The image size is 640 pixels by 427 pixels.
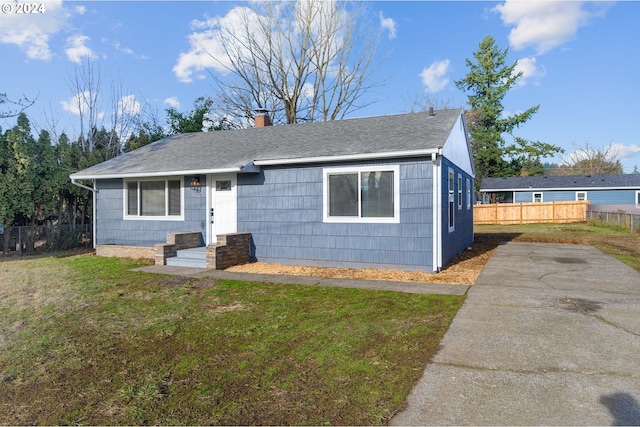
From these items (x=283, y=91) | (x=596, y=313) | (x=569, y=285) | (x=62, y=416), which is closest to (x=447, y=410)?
(x=62, y=416)

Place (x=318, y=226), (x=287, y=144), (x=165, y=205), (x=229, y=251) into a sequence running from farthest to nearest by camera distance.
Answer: (x=165, y=205), (x=287, y=144), (x=229, y=251), (x=318, y=226)

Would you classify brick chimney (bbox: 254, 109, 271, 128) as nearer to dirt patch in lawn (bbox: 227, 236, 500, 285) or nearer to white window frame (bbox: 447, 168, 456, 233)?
dirt patch in lawn (bbox: 227, 236, 500, 285)

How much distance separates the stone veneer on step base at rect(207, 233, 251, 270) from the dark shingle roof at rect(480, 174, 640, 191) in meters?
30.6

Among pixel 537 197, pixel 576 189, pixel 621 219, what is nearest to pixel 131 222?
pixel 621 219

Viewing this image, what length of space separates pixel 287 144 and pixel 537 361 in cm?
852

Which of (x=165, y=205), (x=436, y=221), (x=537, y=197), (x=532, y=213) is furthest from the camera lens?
(x=537, y=197)

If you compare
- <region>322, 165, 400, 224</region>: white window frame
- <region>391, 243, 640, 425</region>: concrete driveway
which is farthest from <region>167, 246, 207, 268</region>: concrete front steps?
<region>391, 243, 640, 425</region>: concrete driveway

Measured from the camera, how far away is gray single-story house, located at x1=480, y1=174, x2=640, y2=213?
31.6 metres

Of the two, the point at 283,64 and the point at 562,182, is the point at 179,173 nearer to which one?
the point at 283,64

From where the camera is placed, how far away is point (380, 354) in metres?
3.80

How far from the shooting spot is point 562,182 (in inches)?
1331

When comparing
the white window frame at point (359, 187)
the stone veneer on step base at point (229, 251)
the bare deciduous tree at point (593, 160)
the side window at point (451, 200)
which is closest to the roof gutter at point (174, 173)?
the stone veneer on step base at point (229, 251)

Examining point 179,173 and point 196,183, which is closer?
point 179,173

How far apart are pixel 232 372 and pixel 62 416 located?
4.11 feet
